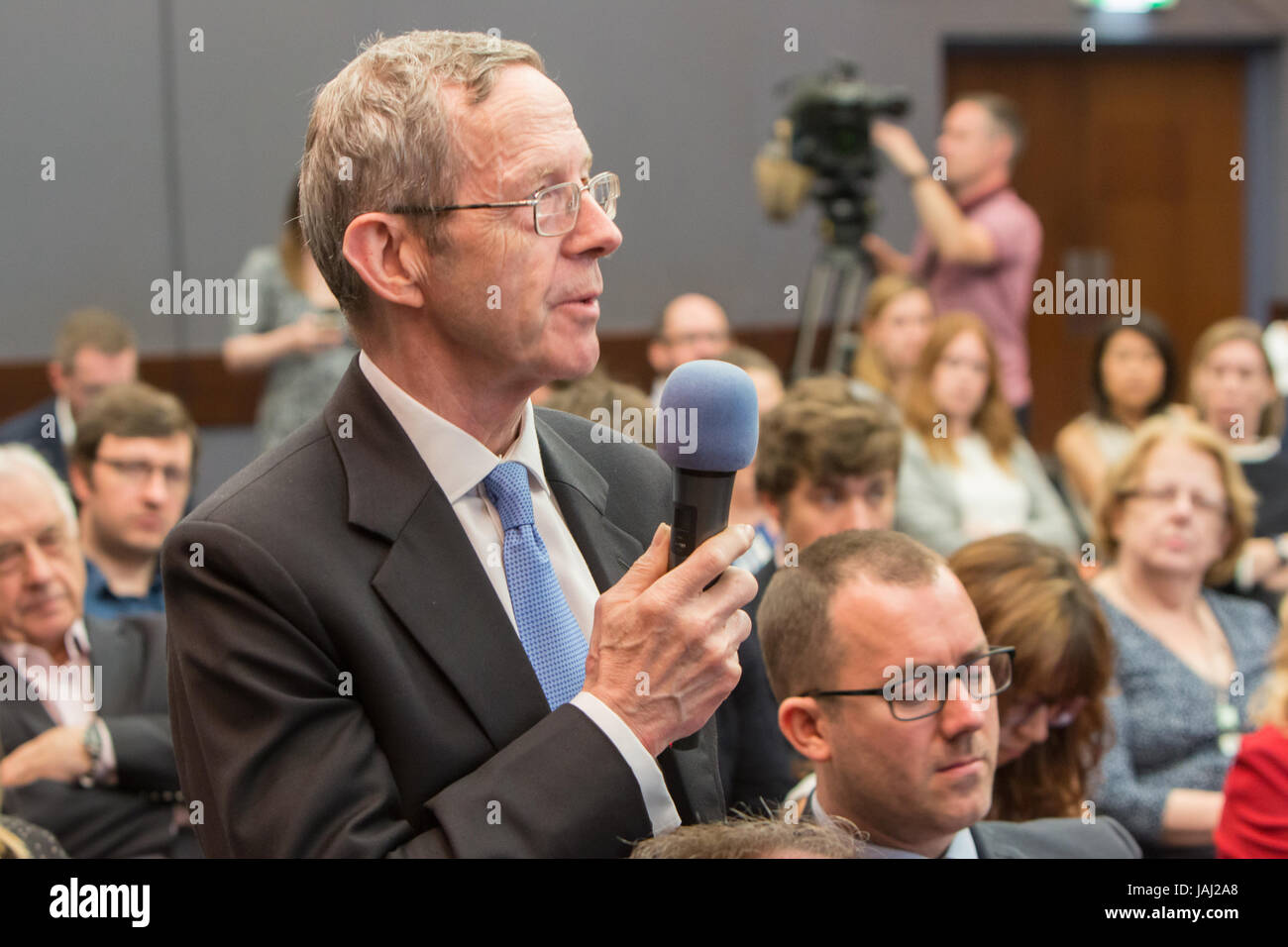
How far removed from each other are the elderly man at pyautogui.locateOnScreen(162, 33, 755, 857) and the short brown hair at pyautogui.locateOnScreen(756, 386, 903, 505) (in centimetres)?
114

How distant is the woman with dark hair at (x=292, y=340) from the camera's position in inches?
129

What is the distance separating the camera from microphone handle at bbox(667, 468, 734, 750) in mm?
889

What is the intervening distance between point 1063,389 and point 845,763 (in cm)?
501

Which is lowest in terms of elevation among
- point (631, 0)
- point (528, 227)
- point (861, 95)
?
point (528, 227)

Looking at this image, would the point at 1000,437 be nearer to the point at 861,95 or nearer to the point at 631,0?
the point at 861,95

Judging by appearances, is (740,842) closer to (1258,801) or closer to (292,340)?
(1258,801)

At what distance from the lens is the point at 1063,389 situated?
19.7 feet

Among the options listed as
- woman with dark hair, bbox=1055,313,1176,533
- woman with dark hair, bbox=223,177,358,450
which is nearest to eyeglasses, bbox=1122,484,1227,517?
woman with dark hair, bbox=1055,313,1176,533

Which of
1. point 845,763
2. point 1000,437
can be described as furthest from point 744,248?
point 845,763

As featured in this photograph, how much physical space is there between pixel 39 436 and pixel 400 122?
2.82m

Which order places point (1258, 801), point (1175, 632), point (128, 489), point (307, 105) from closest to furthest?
1. point (1258, 801)
2. point (1175, 632)
3. point (128, 489)
4. point (307, 105)

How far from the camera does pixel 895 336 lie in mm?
3574

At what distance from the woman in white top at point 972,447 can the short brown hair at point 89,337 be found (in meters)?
1.98

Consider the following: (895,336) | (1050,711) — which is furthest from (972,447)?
(1050,711)
